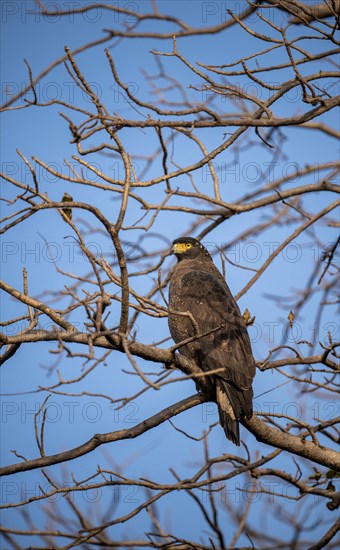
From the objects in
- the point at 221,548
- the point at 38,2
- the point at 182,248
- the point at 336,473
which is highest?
the point at 38,2

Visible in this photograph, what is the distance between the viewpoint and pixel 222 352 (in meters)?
5.01

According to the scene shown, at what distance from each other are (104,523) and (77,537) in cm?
17

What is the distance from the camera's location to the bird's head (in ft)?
20.9

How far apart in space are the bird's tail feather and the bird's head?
1.74 meters

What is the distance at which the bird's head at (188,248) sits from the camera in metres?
6.36

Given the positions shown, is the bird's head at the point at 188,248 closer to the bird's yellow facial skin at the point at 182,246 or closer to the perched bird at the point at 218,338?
the bird's yellow facial skin at the point at 182,246

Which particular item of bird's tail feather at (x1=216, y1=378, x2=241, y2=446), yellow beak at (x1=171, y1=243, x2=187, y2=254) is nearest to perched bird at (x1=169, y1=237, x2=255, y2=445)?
bird's tail feather at (x1=216, y1=378, x2=241, y2=446)

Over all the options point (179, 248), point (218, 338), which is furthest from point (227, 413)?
point (179, 248)

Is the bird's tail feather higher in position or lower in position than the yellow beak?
lower

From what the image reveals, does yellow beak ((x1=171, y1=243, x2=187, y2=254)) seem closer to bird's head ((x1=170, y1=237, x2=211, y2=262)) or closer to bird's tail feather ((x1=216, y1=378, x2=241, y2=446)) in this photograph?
bird's head ((x1=170, y1=237, x2=211, y2=262))

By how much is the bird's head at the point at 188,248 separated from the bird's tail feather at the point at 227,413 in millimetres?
1737

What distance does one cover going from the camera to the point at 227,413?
470 cm

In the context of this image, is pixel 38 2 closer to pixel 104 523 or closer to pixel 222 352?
pixel 222 352

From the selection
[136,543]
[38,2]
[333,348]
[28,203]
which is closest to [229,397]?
[333,348]
